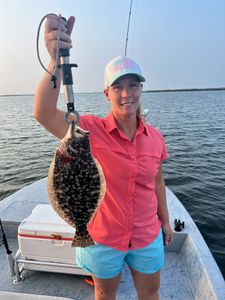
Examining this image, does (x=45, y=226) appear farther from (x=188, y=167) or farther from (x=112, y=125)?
(x=188, y=167)

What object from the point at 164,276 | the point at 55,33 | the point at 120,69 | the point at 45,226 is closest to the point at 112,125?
the point at 120,69

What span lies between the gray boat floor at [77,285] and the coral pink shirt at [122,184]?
168cm

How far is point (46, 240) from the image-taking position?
11.2 ft

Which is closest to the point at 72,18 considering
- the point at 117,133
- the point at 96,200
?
the point at 117,133

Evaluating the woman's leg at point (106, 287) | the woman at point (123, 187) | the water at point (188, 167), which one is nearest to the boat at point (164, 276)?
the woman's leg at point (106, 287)

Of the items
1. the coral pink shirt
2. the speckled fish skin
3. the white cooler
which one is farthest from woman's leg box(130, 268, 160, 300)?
the white cooler

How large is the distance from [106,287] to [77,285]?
1.49 meters

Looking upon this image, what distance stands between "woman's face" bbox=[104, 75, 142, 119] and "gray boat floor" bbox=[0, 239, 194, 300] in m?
2.60

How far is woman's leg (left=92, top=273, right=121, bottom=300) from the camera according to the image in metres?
2.38

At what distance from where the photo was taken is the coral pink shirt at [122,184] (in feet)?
7.20

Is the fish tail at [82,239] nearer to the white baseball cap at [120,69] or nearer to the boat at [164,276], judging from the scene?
the white baseball cap at [120,69]

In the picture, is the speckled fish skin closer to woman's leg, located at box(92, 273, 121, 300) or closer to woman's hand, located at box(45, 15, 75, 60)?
woman's hand, located at box(45, 15, 75, 60)

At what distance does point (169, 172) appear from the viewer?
11.5m

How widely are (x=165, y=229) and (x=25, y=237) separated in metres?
1.77
